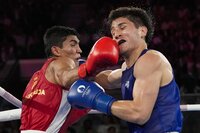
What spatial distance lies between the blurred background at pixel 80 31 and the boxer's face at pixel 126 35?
3322 millimetres

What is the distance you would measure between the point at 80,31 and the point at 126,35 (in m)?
6.05

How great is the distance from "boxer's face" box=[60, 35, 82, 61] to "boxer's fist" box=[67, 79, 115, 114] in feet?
2.27

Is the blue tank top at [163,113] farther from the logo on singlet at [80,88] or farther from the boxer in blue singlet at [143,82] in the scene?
the logo on singlet at [80,88]

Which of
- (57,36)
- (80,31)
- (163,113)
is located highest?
(57,36)

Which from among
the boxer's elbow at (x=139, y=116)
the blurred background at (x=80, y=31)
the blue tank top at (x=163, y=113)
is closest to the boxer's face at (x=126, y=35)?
the blue tank top at (x=163, y=113)

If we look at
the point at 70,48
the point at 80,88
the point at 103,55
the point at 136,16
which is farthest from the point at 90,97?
the point at 70,48

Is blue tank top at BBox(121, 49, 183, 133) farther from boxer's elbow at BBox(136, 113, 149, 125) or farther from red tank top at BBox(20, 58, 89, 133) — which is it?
red tank top at BBox(20, 58, 89, 133)

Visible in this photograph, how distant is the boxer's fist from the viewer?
7.14ft

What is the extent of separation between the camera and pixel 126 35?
2320 millimetres

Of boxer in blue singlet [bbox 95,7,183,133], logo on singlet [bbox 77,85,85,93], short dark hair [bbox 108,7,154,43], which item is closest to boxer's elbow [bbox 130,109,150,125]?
boxer in blue singlet [bbox 95,7,183,133]

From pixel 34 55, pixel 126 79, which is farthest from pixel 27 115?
pixel 34 55

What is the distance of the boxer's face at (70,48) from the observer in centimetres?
299

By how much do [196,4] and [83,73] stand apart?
6886mm

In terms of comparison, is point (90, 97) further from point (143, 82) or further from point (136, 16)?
point (136, 16)
